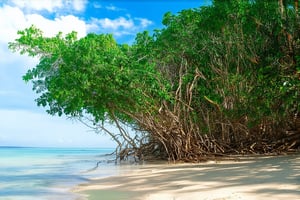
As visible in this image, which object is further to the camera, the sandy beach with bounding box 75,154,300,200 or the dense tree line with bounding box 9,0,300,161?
the dense tree line with bounding box 9,0,300,161

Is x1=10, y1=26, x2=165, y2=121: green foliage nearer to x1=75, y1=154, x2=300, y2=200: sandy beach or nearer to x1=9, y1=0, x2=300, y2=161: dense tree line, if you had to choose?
x1=9, y1=0, x2=300, y2=161: dense tree line

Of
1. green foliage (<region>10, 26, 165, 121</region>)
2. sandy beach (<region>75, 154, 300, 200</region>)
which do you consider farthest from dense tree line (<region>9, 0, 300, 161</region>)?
sandy beach (<region>75, 154, 300, 200</region>)

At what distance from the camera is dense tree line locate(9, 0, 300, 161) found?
274 inches

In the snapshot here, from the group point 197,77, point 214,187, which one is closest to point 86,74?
point 197,77

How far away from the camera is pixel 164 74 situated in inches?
360

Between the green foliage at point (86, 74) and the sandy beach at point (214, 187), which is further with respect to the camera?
the green foliage at point (86, 74)

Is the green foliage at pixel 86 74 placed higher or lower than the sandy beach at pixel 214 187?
higher

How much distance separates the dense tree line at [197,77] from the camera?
6961 millimetres

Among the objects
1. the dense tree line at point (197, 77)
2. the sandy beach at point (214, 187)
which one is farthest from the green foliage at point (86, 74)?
the sandy beach at point (214, 187)

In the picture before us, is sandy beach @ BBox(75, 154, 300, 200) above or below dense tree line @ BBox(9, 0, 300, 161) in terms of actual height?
below

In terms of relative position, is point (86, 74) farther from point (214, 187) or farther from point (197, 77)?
point (214, 187)

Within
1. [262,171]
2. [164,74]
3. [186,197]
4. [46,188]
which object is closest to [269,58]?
[262,171]

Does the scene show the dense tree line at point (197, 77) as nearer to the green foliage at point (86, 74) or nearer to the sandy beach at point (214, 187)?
the green foliage at point (86, 74)

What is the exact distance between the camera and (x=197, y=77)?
28.2 feet
